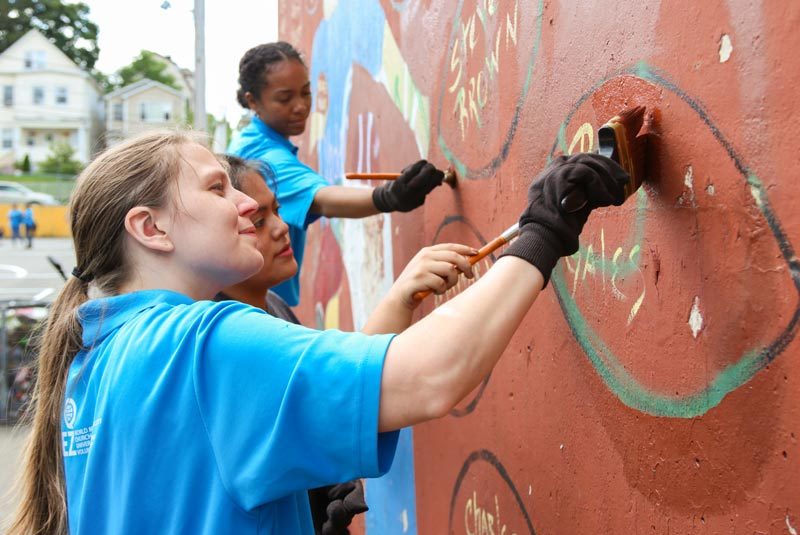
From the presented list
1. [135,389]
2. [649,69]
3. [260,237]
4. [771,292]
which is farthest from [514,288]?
[260,237]

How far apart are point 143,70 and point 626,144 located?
6249cm

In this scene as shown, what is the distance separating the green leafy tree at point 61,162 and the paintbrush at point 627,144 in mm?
48777

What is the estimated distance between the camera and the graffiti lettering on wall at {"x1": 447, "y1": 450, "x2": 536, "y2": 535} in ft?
7.02

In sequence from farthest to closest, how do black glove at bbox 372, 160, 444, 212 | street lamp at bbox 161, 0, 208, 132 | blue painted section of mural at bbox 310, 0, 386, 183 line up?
street lamp at bbox 161, 0, 208, 132, blue painted section of mural at bbox 310, 0, 386, 183, black glove at bbox 372, 160, 444, 212

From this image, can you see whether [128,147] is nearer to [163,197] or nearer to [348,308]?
[163,197]

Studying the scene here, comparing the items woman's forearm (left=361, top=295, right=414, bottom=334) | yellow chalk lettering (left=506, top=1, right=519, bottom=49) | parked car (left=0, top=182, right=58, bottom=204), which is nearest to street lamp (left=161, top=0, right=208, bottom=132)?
yellow chalk lettering (left=506, top=1, right=519, bottom=49)

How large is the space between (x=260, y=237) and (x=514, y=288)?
4.26 feet

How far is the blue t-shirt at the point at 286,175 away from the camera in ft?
10.0

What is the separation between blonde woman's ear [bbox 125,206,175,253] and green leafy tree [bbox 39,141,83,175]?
159 feet

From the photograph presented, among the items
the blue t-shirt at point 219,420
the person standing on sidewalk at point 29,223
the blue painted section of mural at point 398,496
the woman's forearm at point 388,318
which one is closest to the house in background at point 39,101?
the person standing on sidewalk at point 29,223

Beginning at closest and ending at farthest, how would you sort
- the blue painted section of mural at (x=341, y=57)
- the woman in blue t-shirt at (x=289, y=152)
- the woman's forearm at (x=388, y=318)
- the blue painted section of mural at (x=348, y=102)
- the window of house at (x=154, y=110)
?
the woman's forearm at (x=388, y=318) < the woman in blue t-shirt at (x=289, y=152) < the blue painted section of mural at (x=348, y=102) < the blue painted section of mural at (x=341, y=57) < the window of house at (x=154, y=110)

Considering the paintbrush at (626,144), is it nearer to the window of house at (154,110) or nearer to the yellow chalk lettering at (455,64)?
the yellow chalk lettering at (455,64)

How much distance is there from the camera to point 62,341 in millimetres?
1688

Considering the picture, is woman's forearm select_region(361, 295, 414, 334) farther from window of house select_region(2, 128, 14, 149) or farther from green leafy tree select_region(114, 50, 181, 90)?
green leafy tree select_region(114, 50, 181, 90)
